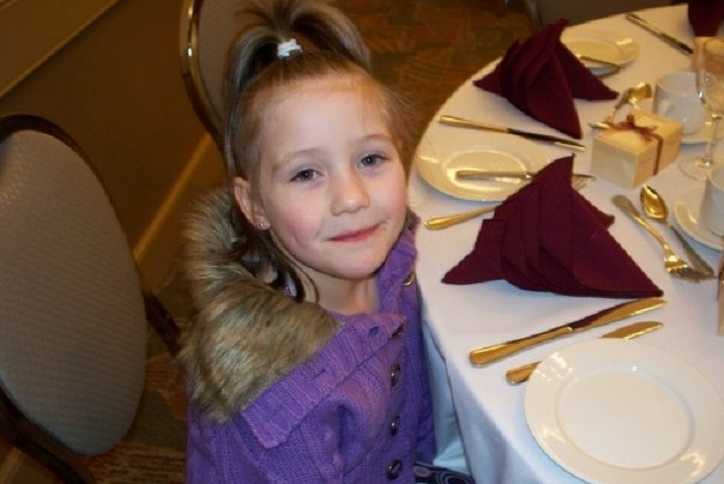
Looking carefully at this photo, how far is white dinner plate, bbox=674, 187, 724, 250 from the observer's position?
992 mm

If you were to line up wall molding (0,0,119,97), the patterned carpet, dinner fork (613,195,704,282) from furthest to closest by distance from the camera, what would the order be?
the patterned carpet → wall molding (0,0,119,97) → dinner fork (613,195,704,282)

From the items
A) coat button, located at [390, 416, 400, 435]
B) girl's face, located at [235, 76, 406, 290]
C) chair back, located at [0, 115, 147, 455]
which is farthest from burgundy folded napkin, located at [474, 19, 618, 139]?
chair back, located at [0, 115, 147, 455]

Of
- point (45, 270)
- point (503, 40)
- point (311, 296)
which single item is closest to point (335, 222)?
point (311, 296)

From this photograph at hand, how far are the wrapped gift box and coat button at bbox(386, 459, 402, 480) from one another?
0.56 meters

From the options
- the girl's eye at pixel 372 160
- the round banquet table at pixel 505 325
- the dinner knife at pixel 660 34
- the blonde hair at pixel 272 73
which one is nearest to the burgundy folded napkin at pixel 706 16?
the dinner knife at pixel 660 34

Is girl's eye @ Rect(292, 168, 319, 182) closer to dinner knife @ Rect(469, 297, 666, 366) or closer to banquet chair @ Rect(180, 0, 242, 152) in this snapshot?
dinner knife @ Rect(469, 297, 666, 366)

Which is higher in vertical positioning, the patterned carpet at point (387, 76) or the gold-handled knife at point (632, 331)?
the gold-handled knife at point (632, 331)

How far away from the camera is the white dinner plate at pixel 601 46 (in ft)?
4.73

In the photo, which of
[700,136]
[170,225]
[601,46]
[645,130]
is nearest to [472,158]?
[645,130]

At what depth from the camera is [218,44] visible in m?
1.56

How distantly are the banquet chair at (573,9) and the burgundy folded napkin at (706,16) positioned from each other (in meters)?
0.67

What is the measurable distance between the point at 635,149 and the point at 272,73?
0.56 metres

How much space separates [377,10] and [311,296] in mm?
3460

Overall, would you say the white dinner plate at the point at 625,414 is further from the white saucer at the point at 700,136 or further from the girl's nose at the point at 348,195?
the white saucer at the point at 700,136
